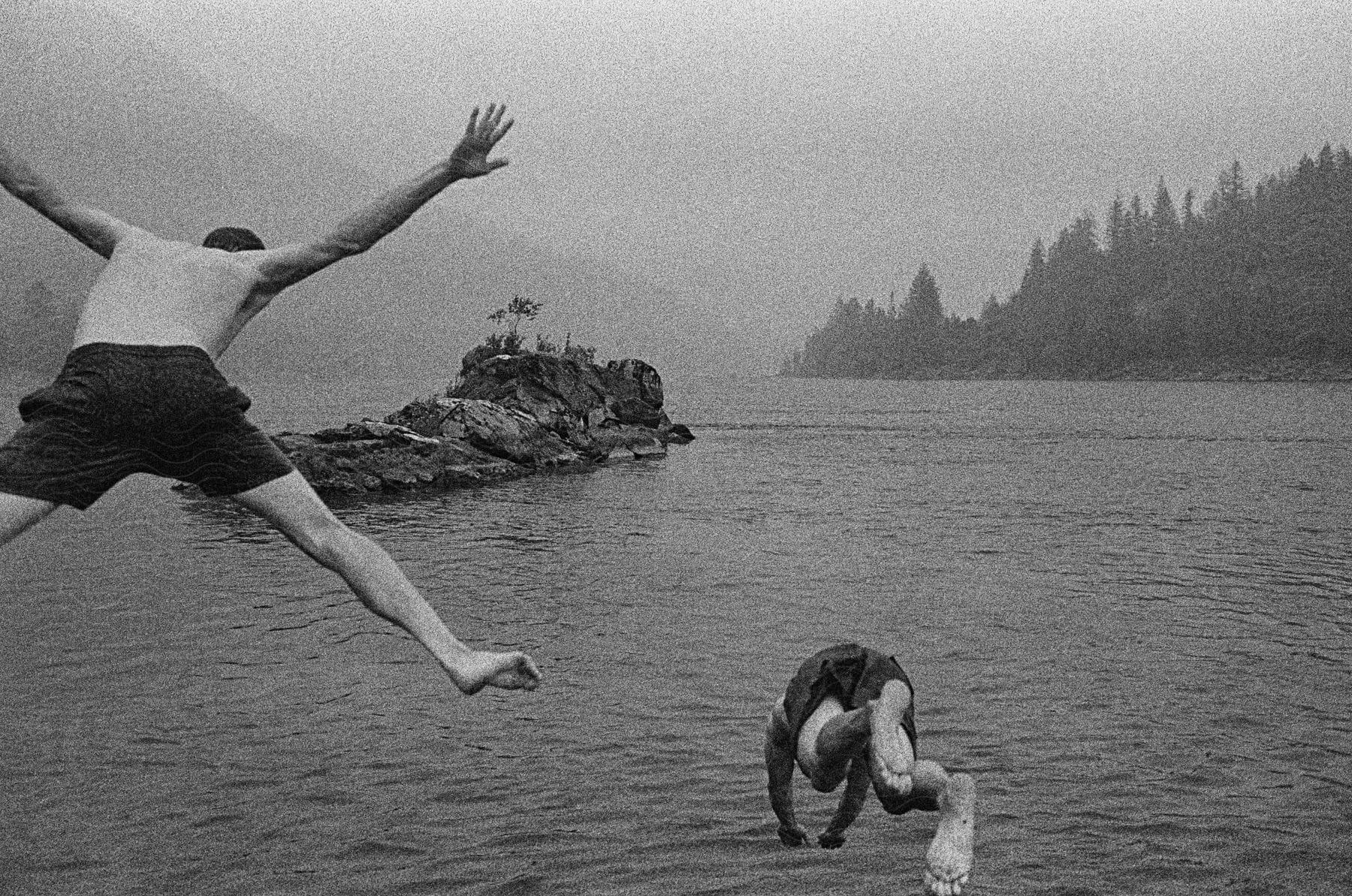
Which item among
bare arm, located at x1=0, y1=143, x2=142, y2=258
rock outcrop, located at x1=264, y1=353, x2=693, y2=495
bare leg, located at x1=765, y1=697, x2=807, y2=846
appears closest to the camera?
bare arm, located at x1=0, y1=143, x2=142, y2=258

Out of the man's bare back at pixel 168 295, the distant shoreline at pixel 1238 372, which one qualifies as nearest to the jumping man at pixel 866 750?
the man's bare back at pixel 168 295

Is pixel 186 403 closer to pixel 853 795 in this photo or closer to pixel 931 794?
pixel 931 794

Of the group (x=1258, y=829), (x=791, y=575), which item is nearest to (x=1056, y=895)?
(x=1258, y=829)

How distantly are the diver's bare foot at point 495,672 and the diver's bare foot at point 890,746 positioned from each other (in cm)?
137

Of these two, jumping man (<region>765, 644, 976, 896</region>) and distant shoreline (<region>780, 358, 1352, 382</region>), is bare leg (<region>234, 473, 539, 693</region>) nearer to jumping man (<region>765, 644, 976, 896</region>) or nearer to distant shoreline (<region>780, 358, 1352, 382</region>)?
jumping man (<region>765, 644, 976, 896</region>)

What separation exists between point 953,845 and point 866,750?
1.92 ft

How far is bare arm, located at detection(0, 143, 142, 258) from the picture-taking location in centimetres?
512

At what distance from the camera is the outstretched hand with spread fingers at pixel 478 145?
5012 mm

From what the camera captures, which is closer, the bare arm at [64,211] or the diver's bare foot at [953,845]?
the diver's bare foot at [953,845]

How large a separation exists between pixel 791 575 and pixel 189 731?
38.4 ft

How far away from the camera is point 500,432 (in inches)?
1528

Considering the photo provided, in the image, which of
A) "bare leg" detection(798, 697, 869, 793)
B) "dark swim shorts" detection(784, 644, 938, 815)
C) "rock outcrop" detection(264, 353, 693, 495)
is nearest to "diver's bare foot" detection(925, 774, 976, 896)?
"bare leg" detection(798, 697, 869, 793)

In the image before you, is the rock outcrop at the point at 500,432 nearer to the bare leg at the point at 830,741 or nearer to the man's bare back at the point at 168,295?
the man's bare back at the point at 168,295

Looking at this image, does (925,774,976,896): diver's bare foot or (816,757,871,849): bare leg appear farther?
(816,757,871,849): bare leg
